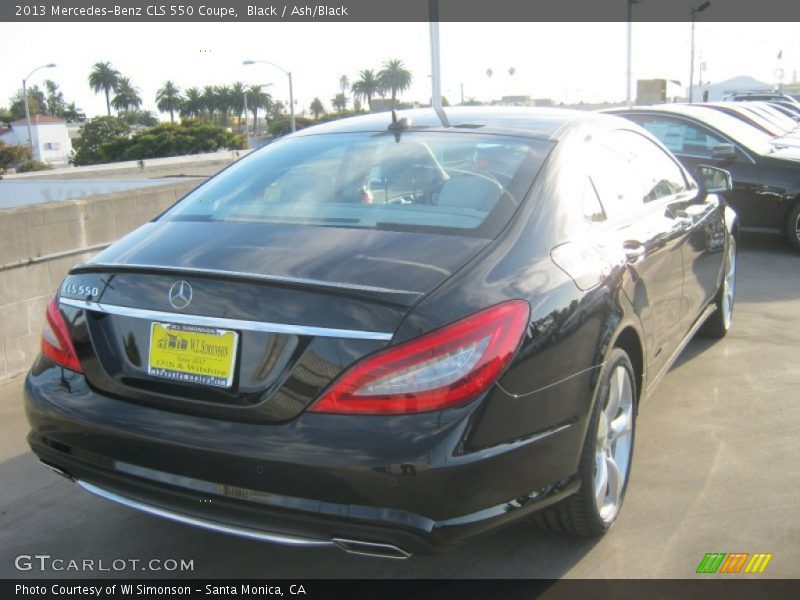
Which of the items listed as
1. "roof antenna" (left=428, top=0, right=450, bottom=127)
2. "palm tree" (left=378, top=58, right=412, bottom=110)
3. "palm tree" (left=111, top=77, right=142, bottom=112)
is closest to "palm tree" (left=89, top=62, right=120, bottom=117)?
"palm tree" (left=111, top=77, right=142, bottom=112)

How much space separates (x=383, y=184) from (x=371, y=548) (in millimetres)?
1513

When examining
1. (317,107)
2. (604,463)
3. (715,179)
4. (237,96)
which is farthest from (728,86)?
(604,463)

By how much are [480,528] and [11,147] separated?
61607mm

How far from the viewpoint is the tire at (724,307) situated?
5840 mm

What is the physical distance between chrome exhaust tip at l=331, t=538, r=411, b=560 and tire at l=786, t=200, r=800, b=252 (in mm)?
8620

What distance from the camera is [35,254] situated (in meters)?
5.67

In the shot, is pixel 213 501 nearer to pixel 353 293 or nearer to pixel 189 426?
pixel 189 426

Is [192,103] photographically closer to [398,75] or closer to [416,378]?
[398,75]

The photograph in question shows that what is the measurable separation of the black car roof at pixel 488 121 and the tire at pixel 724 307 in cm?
202

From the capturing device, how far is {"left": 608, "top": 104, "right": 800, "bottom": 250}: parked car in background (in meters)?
9.73

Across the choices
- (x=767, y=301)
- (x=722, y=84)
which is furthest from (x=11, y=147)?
(x=722, y=84)

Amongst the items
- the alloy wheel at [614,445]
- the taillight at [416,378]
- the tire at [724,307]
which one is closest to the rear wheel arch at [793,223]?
the tire at [724,307]

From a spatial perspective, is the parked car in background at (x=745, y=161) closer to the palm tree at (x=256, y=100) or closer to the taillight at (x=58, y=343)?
the taillight at (x=58, y=343)

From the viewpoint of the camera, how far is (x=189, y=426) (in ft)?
8.60
